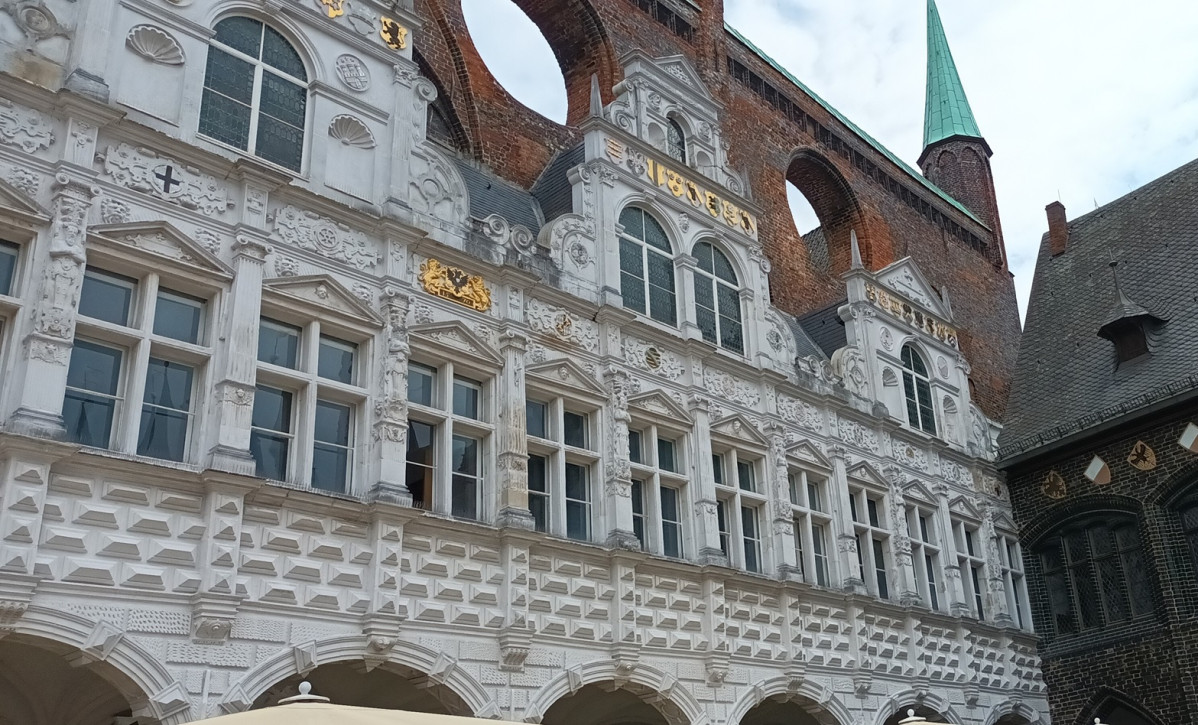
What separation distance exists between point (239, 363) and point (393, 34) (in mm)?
4788

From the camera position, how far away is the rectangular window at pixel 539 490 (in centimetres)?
1264

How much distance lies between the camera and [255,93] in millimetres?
11523

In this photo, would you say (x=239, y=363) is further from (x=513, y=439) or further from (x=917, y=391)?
(x=917, y=391)

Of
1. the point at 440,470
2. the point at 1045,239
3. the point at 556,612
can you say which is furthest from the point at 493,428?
the point at 1045,239

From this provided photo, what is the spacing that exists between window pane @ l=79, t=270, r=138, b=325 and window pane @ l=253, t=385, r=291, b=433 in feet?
4.61

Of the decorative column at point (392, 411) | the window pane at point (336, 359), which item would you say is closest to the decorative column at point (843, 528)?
the decorative column at point (392, 411)

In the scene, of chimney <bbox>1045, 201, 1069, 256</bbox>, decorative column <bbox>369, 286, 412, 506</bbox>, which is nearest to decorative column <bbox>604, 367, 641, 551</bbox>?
decorative column <bbox>369, 286, 412, 506</bbox>

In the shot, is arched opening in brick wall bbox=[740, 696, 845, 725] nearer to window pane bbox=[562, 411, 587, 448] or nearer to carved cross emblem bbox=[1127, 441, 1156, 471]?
window pane bbox=[562, 411, 587, 448]

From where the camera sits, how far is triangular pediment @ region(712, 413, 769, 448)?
1516 centimetres

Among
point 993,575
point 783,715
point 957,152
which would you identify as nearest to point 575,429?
point 783,715

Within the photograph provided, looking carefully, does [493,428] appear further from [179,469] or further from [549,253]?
[179,469]

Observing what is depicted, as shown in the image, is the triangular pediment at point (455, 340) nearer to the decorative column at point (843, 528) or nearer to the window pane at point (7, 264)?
the window pane at point (7, 264)

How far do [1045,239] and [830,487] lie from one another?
13475 millimetres

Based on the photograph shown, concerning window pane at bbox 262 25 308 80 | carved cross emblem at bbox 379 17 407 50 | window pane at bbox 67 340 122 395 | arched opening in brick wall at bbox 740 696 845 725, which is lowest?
arched opening in brick wall at bbox 740 696 845 725
